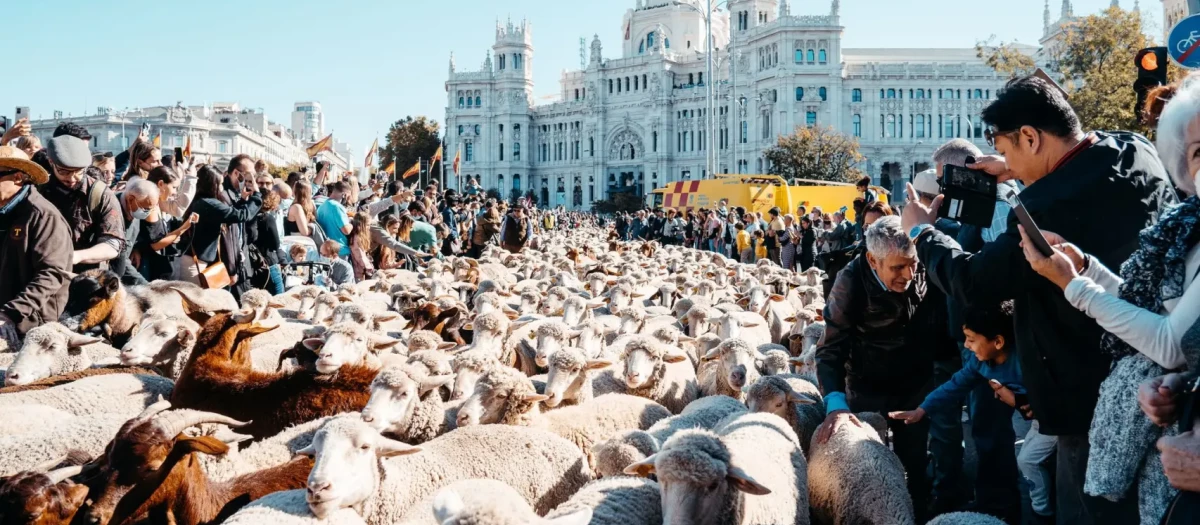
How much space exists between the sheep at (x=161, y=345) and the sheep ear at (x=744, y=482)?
3.46m

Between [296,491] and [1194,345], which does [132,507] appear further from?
[1194,345]

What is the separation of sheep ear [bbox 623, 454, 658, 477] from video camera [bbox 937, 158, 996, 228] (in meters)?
1.26

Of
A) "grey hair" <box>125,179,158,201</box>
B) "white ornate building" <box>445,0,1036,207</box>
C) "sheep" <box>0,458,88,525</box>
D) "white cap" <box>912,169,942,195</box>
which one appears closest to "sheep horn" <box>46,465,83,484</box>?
"sheep" <box>0,458,88,525</box>

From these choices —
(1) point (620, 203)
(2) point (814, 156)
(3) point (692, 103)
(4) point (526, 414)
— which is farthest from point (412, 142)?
(4) point (526, 414)

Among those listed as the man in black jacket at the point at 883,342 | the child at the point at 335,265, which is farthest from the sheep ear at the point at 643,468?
the child at the point at 335,265

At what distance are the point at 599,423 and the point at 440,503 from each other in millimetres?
2003

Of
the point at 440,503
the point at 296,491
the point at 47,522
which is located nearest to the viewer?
the point at 440,503

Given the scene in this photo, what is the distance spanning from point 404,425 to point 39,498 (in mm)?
1527

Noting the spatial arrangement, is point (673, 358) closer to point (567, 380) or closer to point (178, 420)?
point (567, 380)

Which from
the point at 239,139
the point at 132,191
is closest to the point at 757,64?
the point at 239,139

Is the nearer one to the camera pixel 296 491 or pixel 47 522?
pixel 47 522

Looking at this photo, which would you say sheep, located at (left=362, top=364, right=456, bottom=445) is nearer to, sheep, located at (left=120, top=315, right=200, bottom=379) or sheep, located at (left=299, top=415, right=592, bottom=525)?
sheep, located at (left=299, top=415, right=592, bottom=525)

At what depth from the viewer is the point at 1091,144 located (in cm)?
265

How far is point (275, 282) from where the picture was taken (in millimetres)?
8562
